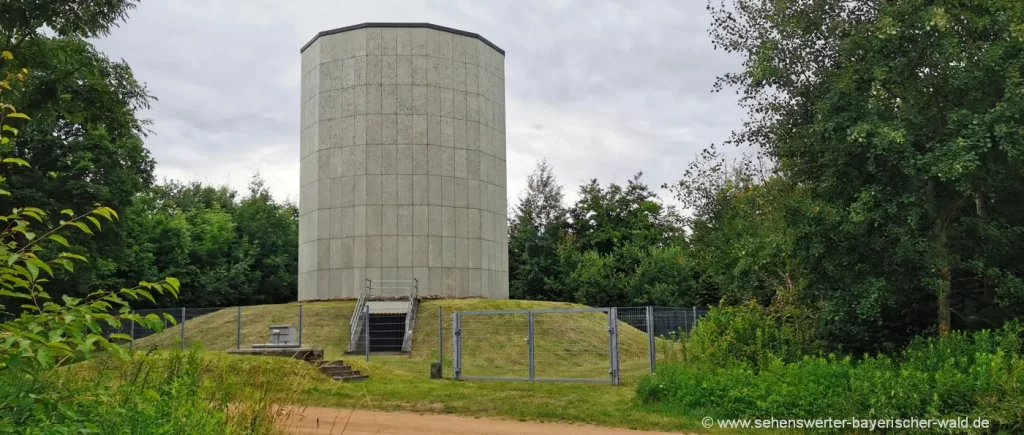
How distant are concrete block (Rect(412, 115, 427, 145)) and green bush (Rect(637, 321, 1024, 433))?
73.9ft

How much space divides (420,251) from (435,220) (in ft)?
5.09

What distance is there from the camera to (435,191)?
35.0 m

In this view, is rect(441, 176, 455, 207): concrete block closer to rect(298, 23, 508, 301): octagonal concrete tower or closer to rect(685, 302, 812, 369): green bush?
rect(298, 23, 508, 301): octagonal concrete tower

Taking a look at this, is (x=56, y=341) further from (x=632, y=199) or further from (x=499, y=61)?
(x=632, y=199)

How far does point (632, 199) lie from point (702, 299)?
1095 cm

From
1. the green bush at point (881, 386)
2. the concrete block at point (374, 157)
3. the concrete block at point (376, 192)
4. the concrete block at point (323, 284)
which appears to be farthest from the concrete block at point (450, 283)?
the green bush at point (881, 386)

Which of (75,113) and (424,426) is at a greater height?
(75,113)

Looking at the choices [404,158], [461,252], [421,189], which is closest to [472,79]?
[404,158]

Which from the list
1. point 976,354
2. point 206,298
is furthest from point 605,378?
point 206,298

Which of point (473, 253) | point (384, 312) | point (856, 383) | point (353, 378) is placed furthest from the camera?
point (473, 253)

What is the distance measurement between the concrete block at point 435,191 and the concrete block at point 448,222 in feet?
1.50

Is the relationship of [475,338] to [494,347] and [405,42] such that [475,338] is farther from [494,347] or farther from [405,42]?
[405,42]

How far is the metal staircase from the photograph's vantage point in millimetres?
28225

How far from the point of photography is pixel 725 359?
1515 centimetres
